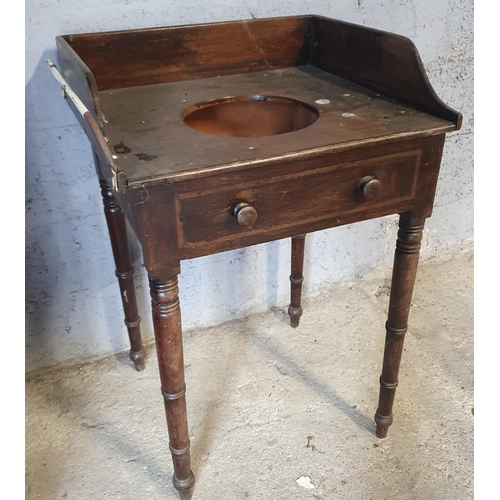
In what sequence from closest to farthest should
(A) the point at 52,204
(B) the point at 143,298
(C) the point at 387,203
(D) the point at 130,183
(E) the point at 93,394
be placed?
(D) the point at 130,183
(C) the point at 387,203
(A) the point at 52,204
(E) the point at 93,394
(B) the point at 143,298

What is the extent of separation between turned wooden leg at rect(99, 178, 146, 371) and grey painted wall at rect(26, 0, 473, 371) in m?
0.11

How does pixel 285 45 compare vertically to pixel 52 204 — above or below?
above

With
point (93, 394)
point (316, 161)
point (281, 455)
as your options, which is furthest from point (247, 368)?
point (316, 161)

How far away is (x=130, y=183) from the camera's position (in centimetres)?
90

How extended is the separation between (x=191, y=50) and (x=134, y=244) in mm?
617

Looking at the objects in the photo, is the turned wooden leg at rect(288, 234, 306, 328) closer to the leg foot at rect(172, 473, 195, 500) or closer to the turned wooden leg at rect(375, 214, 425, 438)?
the turned wooden leg at rect(375, 214, 425, 438)

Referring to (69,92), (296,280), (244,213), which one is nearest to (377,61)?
(244,213)

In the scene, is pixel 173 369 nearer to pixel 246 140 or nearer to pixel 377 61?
pixel 246 140

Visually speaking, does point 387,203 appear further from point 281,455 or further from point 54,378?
point 54,378

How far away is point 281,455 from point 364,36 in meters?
1.10

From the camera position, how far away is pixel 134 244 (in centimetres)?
173

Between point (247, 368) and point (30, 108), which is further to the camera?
point (247, 368)

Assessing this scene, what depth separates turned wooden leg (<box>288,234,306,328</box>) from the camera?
5.99ft

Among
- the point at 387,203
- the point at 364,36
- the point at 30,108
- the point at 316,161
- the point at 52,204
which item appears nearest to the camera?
the point at 316,161
